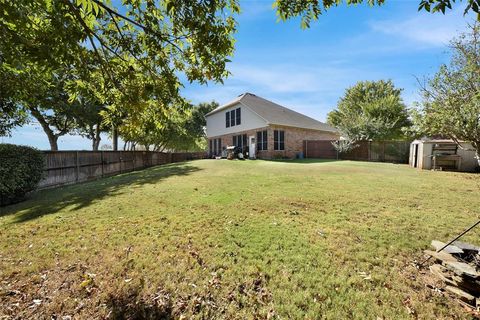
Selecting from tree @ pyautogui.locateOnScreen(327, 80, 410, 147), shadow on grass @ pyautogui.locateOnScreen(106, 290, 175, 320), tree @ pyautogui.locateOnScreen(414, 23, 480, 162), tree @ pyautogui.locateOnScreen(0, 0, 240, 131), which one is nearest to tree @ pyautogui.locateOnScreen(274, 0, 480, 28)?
tree @ pyautogui.locateOnScreen(0, 0, 240, 131)

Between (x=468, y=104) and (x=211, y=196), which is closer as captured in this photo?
(x=211, y=196)

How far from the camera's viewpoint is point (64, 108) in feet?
60.7

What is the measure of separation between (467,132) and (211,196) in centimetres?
1274

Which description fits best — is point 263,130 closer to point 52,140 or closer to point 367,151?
point 367,151

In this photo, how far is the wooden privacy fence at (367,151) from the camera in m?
18.4

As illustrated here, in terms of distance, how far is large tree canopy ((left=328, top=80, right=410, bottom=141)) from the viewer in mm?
24422

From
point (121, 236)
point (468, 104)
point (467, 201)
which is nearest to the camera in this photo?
point (121, 236)

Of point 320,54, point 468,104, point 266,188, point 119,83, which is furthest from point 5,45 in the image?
point 468,104

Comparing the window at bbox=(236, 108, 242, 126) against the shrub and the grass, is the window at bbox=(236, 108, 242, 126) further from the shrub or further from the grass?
the grass

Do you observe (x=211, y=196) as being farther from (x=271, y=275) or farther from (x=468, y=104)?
(x=468, y=104)

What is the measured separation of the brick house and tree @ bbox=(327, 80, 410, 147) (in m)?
2.40

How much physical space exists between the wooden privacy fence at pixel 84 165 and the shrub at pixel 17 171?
183 cm

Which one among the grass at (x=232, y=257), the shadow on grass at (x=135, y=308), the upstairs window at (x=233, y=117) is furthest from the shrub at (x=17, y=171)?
the upstairs window at (x=233, y=117)

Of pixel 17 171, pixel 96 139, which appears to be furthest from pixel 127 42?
pixel 96 139
